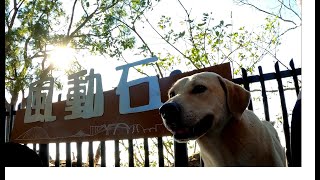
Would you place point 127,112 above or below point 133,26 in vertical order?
below

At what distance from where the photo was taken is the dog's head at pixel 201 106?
1.34m

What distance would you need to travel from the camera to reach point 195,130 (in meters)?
1.36

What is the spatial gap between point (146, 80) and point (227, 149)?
3.22 feet

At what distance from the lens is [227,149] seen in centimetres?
141

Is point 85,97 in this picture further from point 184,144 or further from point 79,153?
point 184,144

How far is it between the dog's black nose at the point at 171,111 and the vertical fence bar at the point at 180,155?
0.90 meters

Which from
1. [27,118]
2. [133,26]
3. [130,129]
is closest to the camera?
[130,129]

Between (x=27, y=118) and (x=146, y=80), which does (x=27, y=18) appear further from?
(x=146, y=80)

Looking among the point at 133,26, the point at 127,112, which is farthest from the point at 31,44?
the point at 127,112

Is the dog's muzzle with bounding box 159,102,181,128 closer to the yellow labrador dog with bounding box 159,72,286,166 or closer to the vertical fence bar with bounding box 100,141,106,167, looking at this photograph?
the yellow labrador dog with bounding box 159,72,286,166

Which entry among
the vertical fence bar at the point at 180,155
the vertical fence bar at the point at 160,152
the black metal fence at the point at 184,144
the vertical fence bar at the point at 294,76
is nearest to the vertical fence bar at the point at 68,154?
the black metal fence at the point at 184,144

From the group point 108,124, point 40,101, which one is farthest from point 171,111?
point 40,101
